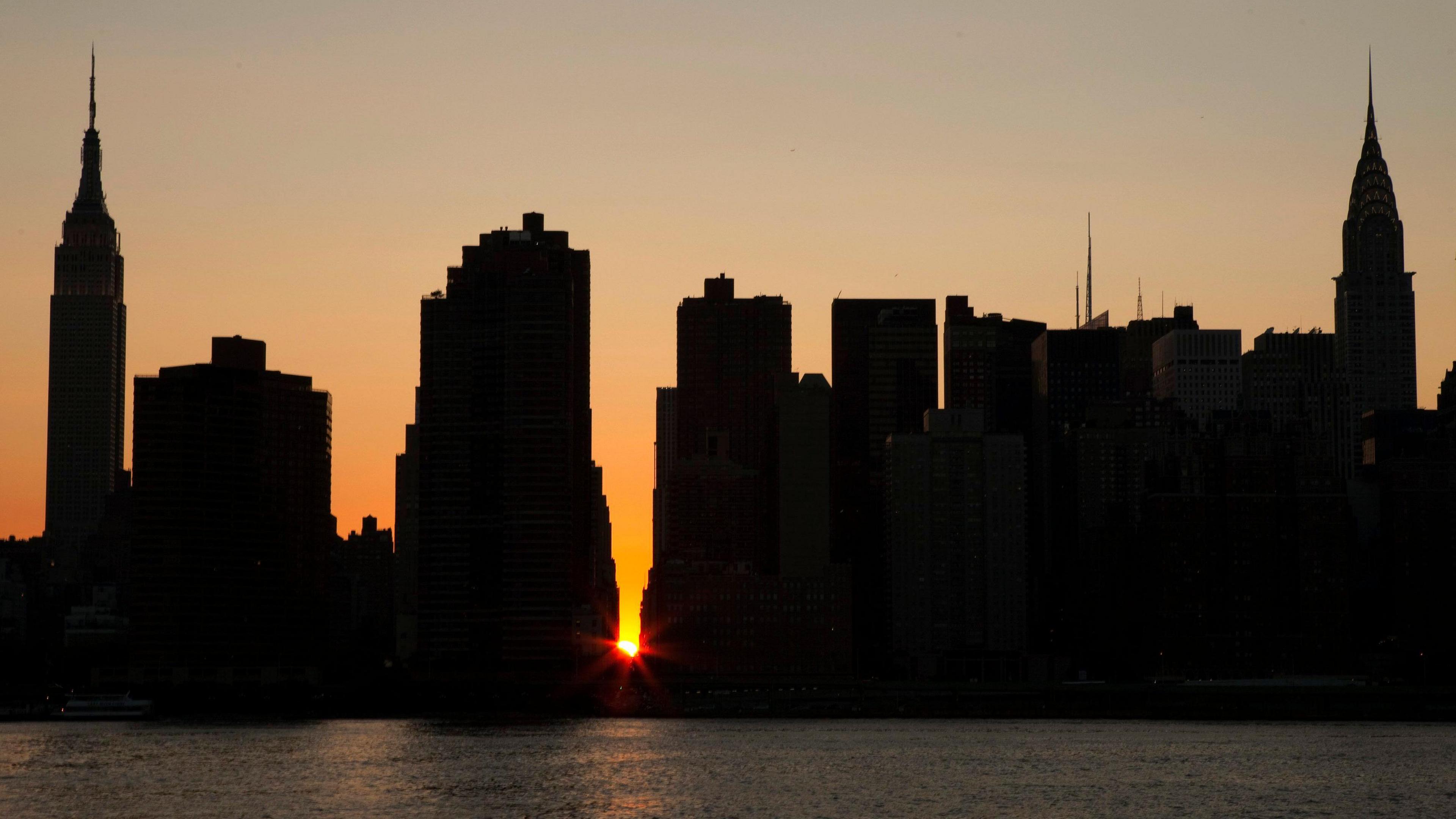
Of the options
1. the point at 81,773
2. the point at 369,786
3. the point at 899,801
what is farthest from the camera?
the point at 81,773

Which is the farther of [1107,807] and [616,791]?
[616,791]

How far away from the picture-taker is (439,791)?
16600cm

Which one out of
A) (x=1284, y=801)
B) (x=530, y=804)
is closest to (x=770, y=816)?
(x=530, y=804)

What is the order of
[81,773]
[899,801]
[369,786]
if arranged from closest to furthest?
[899,801] < [369,786] < [81,773]

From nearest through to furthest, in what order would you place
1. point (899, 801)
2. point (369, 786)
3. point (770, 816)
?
point (770, 816) → point (899, 801) → point (369, 786)

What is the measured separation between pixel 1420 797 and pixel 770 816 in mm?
54956

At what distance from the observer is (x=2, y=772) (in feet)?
610

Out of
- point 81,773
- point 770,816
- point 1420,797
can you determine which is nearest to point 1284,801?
point 1420,797

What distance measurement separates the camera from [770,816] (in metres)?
147

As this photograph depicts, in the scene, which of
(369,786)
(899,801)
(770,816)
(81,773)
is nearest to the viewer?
(770,816)

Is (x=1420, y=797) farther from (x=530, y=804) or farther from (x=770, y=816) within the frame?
(x=530, y=804)

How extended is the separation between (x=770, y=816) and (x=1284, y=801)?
4291 centimetres

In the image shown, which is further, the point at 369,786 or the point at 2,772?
the point at 2,772

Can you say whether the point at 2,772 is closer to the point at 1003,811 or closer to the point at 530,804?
the point at 530,804
